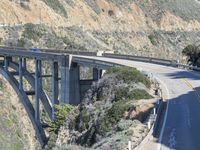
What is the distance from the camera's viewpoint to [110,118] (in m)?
24.4

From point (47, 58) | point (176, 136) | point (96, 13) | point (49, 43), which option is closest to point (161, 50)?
point (96, 13)

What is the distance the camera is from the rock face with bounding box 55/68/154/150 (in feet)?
67.6

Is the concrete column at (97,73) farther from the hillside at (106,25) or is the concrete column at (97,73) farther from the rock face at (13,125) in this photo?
the hillside at (106,25)

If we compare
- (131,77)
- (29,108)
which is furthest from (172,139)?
(29,108)

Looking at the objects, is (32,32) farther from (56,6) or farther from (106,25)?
(106,25)

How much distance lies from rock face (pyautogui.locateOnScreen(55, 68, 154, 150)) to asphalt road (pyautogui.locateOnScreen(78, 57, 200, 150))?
99 cm

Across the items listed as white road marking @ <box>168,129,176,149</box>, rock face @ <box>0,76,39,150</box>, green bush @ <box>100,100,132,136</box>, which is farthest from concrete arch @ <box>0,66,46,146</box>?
white road marking @ <box>168,129,176,149</box>

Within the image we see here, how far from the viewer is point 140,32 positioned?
122562mm

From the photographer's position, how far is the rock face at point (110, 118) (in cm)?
2059

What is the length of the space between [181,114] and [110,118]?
11.1ft

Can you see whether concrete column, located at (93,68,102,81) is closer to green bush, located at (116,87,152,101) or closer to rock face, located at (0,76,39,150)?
green bush, located at (116,87,152,101)

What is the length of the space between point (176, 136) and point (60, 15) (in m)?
88.7

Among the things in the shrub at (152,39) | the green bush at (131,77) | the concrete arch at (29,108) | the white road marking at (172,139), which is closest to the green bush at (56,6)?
the shrub at (152,39)

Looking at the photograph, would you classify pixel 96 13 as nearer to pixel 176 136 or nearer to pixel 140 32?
pixel 140 32
